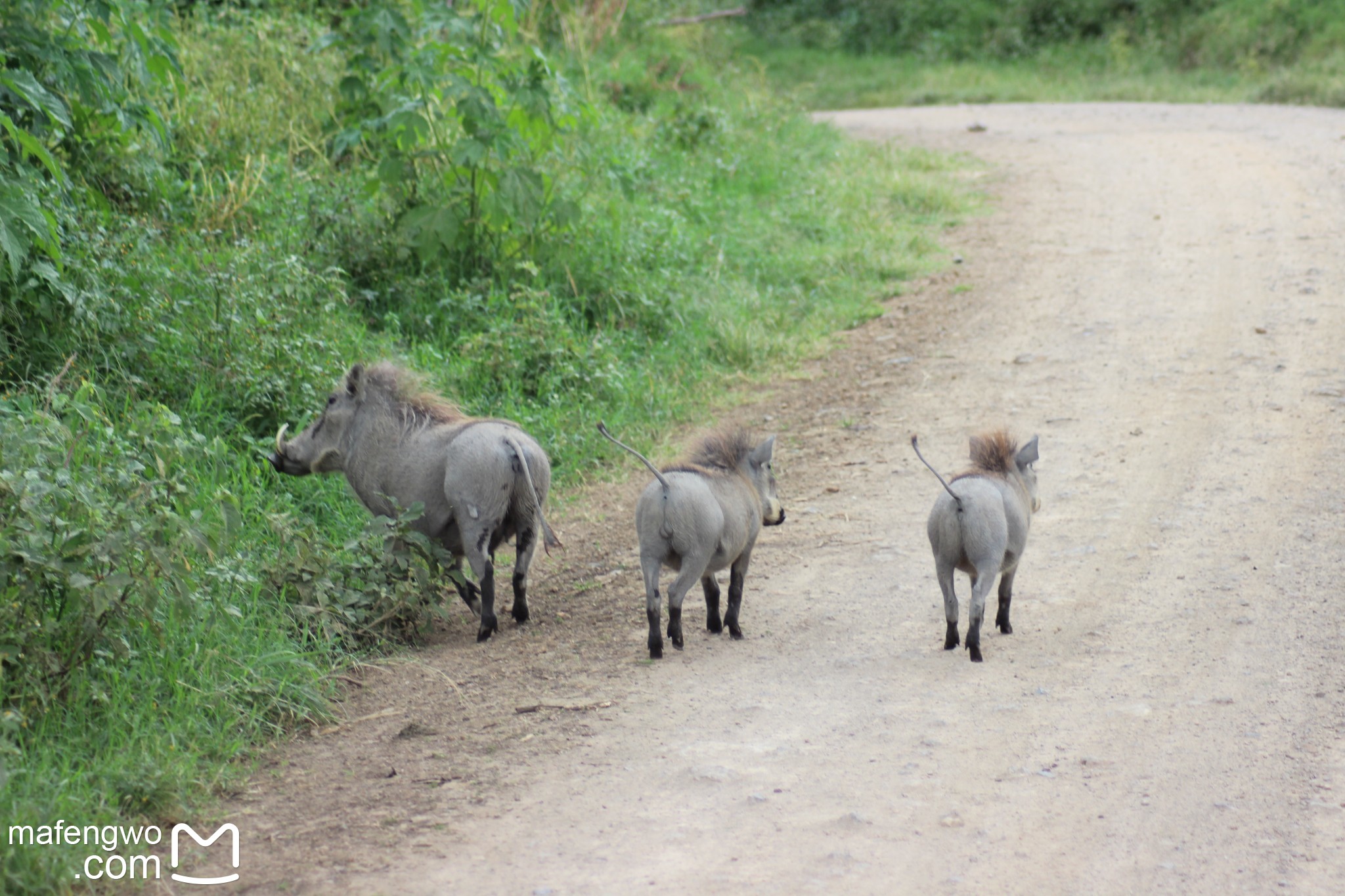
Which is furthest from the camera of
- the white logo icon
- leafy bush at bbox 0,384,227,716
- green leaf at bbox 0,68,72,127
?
green leaf at bbox 0,68,72,127

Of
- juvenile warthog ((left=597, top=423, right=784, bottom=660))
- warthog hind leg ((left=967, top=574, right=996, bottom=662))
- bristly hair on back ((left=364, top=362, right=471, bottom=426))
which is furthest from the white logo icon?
warthog hind leg ((left=967, top=574, right=996, bottom=662))

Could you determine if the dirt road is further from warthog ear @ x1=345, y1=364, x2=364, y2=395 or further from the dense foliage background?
the dense foliage background

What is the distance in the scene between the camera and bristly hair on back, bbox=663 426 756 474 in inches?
193

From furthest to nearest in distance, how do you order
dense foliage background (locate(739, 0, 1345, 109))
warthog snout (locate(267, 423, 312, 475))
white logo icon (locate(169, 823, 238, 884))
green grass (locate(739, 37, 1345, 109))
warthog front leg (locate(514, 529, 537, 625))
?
dense foliage background (locate(739, 0, 1345, 109)), green grass (locate(739, 37, 1345, 109)), warthog snout (locate(267, 423, 312, 475)), warthog front leg (locate(514, 529, 537, 625)), white logo icon (locate(169, 823, 238, 884))

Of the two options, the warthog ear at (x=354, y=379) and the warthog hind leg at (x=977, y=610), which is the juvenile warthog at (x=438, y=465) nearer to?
the warthog ear at (x=354, y=379)

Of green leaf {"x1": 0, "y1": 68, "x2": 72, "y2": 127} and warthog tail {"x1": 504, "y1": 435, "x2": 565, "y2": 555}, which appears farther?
warthog tail {"x1": 504, "y1": 435, "x2": 565, "y2": 555}

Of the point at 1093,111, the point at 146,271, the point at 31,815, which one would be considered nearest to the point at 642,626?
the point at 31,815

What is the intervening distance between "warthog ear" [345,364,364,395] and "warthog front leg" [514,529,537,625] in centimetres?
98

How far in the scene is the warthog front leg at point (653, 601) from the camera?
4500mm

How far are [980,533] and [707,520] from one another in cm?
96

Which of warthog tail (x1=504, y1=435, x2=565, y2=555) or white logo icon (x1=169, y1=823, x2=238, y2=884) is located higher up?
warthog tail (x1=504, y1=435, x2=565, y2=555)

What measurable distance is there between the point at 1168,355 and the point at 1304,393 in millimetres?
953

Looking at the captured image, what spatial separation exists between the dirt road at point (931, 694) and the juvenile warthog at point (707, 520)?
0.60 ft

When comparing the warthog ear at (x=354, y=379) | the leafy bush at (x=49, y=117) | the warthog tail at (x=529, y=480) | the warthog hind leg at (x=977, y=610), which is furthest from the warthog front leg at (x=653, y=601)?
the leafy bush at (x=49, y=117)
